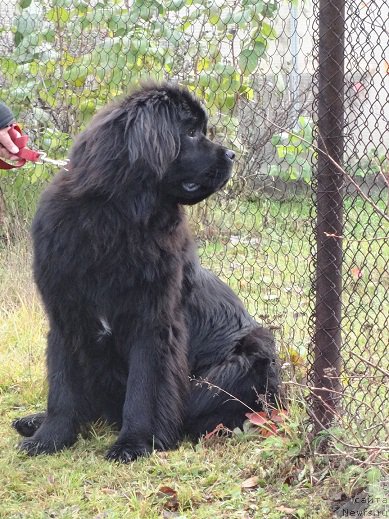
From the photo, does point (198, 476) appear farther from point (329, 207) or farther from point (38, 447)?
point (329, 207)

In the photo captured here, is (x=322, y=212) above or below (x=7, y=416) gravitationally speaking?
above

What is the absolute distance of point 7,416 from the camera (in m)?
4.09

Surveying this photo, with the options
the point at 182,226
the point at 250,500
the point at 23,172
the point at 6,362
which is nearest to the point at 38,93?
the point at 23,172

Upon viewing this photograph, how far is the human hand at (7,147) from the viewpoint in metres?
2.99

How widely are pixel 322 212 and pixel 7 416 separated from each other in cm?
212

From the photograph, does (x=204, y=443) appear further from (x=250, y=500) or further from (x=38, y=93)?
(x=38, y=93)

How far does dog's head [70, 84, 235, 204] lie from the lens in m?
3.44

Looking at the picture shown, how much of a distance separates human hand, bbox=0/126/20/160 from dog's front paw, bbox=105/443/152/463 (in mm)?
1402

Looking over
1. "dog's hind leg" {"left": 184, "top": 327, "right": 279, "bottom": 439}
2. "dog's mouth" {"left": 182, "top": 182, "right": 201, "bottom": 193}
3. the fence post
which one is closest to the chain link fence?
"dog's hind leg" {"left": 184, "top": 327, "right": 279, "bottom": 439}

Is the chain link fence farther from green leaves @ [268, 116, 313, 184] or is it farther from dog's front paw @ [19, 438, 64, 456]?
dog's front paw @ [19, 438, 64, 456]

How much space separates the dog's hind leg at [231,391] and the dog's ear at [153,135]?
104cm

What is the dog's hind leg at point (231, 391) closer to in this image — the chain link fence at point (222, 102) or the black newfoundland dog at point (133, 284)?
the black newfoundland dog at point (133, 284)

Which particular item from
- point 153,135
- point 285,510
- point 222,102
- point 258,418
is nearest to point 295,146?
point 222,102

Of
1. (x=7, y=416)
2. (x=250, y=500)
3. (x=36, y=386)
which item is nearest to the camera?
(x=250, y=500)
